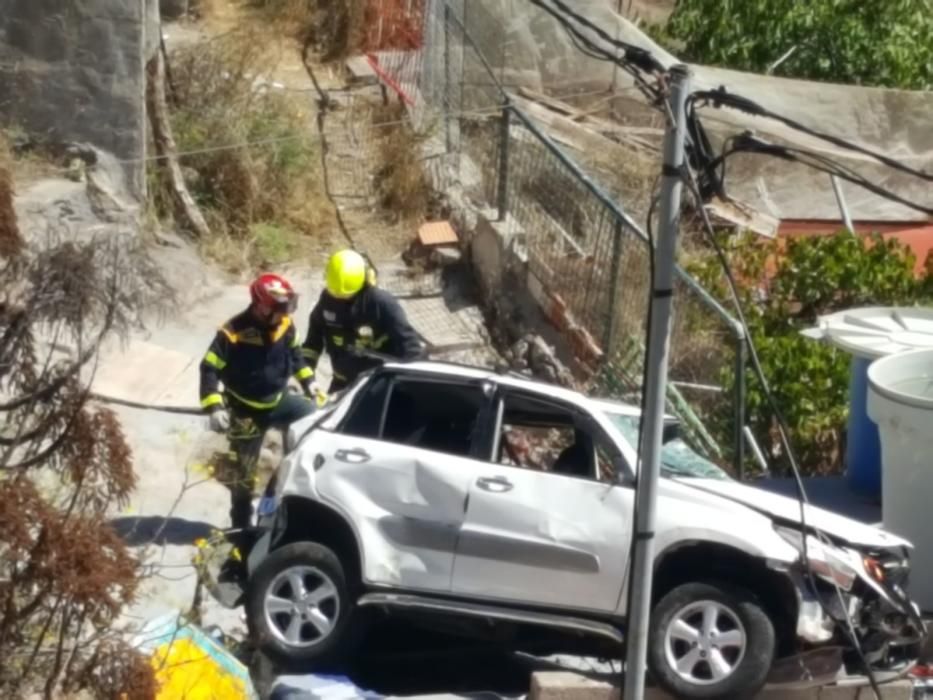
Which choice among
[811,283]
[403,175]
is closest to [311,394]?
[811,283]

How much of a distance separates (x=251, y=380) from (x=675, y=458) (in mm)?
2459

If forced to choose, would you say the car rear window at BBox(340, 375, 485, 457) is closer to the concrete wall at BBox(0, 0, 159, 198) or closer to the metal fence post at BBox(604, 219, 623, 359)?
the metal fence post at BBox(604, 219, 623, 359)

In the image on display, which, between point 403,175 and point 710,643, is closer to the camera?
point 710,643

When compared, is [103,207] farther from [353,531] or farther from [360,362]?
[353,531]

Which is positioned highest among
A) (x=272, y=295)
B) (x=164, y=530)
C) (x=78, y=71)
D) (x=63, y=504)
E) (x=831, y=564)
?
(x=78, y=71)

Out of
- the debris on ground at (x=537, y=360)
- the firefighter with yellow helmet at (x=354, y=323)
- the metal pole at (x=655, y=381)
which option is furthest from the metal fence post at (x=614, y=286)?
the metal pole at (x=655, y=381)

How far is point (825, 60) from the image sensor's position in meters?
19.3

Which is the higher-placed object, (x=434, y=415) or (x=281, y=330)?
(x=281, y=330)

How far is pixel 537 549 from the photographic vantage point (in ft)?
30.1

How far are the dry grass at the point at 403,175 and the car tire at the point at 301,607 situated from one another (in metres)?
6.71

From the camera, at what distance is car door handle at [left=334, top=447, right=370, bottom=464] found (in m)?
9.28

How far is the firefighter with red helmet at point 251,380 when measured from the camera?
1032 centimetres

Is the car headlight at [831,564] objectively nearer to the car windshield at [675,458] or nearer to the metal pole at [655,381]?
the car windshield at [675,458]

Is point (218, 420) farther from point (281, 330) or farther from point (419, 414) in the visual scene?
point (419, 414)
